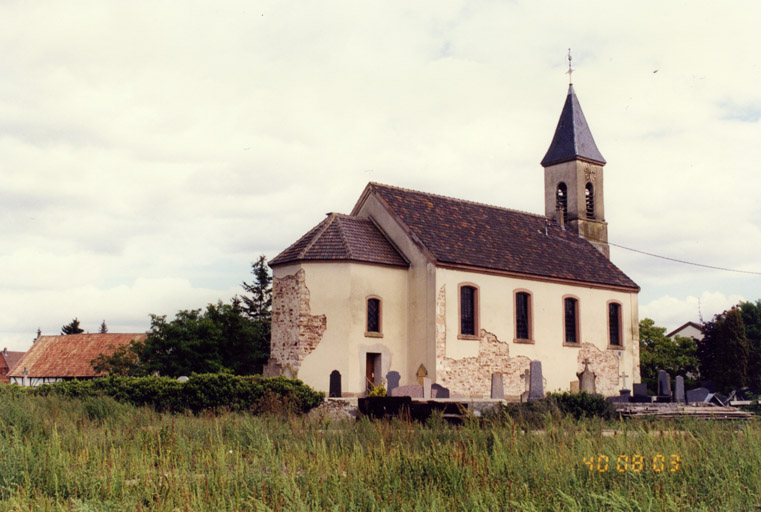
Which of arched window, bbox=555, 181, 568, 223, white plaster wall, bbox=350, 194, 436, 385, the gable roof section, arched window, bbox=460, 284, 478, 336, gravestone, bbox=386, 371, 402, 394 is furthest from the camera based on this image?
arched window, bbox=555, 181, 568, 223

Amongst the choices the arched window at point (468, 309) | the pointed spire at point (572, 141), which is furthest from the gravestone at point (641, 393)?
the pointed spire at point (572, 141)

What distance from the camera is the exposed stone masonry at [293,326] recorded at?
27406 mm

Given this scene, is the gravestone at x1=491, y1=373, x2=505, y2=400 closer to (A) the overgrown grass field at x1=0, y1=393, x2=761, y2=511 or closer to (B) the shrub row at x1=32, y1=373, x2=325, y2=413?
(B) the shrub row at x1=32, y1=373, x2=325, y2=413

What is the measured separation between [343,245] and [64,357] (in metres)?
36.9

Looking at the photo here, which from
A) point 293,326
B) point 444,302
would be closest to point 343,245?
point 293,326

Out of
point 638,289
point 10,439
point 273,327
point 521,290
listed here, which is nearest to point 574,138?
point 638,289

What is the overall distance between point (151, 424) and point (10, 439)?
325cm

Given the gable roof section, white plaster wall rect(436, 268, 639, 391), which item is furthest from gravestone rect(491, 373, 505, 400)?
the gable roof section

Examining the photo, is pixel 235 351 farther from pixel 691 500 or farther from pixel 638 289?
pixel 691 500

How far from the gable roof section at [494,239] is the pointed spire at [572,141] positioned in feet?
14.5

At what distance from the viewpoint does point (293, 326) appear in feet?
91.1

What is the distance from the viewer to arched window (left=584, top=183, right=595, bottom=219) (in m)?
39.3

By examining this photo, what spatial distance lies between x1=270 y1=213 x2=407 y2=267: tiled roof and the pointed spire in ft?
45.5

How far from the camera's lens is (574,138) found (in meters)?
39.6
